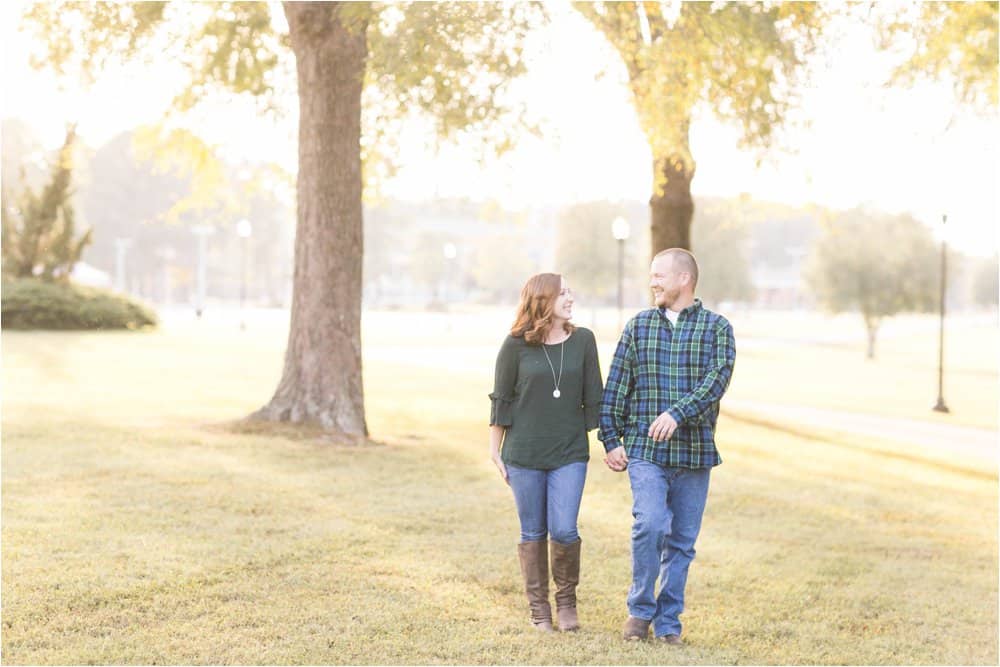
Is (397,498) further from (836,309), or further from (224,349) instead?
(836,309)

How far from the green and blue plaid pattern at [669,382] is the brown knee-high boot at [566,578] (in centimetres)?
62

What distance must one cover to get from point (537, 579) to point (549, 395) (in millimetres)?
1002

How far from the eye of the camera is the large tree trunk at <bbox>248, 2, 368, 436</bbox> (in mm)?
12094

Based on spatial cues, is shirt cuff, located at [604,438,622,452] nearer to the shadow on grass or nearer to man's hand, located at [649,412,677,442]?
man's hand, located at [649,412,677,442]

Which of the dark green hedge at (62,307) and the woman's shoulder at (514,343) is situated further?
the dark green hedge at (62,307)

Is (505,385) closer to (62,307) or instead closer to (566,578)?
(566,578)

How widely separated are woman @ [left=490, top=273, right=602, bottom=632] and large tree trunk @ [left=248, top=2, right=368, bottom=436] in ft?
23.5

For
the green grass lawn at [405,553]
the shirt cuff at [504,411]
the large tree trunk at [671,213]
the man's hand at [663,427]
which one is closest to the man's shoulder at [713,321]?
the man's hand at [663,427]

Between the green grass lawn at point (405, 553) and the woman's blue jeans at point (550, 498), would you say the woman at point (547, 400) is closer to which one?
the woman's blue jeans at point (550, 498)

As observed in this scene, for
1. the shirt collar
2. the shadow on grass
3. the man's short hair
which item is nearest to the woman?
the shirt collar

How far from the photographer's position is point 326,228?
1212 centimetres

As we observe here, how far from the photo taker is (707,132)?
14.0 meters

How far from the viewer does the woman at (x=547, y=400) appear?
198 inches

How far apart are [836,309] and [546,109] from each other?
44.2 meters
